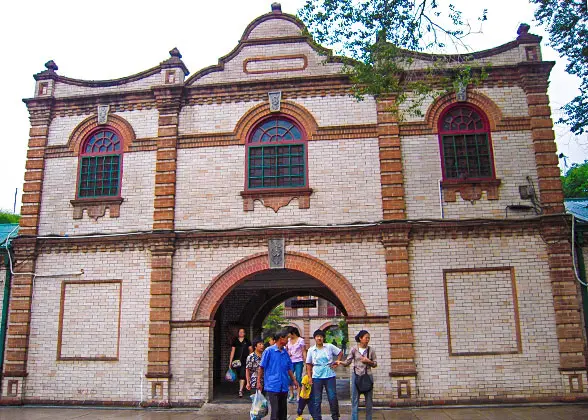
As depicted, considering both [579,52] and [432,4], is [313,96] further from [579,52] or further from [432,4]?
[579,52]

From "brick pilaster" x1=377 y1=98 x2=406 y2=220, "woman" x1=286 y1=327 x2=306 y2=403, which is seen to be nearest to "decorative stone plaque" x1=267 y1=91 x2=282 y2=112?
"brick pilaster" x1=377 y1=98 x2=406 y2=220

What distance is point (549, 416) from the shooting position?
946 cm

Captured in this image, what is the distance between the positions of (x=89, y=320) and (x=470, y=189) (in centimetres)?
923

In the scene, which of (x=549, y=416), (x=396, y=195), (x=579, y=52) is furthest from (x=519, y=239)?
(x=579, y=52)

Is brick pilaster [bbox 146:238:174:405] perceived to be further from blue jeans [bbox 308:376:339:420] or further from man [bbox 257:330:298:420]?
man [bbox 257:330:298:420]

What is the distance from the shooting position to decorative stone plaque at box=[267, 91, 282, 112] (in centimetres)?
1289

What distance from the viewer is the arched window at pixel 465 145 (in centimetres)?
1218

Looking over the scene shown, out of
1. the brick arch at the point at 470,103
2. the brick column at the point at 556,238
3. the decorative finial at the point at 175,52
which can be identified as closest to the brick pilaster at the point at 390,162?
the brick arch at the point at 470,103

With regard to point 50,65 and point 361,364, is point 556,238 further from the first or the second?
point 50,65

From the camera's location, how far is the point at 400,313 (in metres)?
11.3

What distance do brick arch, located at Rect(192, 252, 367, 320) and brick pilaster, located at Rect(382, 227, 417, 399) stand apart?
3.02 ft

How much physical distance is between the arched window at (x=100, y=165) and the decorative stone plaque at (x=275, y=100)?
3941mm

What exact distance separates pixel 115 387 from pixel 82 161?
558cm

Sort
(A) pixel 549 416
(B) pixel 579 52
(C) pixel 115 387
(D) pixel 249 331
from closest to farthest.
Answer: (A) pixel 549 416, (C) pixel 115 387, (B) pixel 579 52, (D) pixel 249 331
